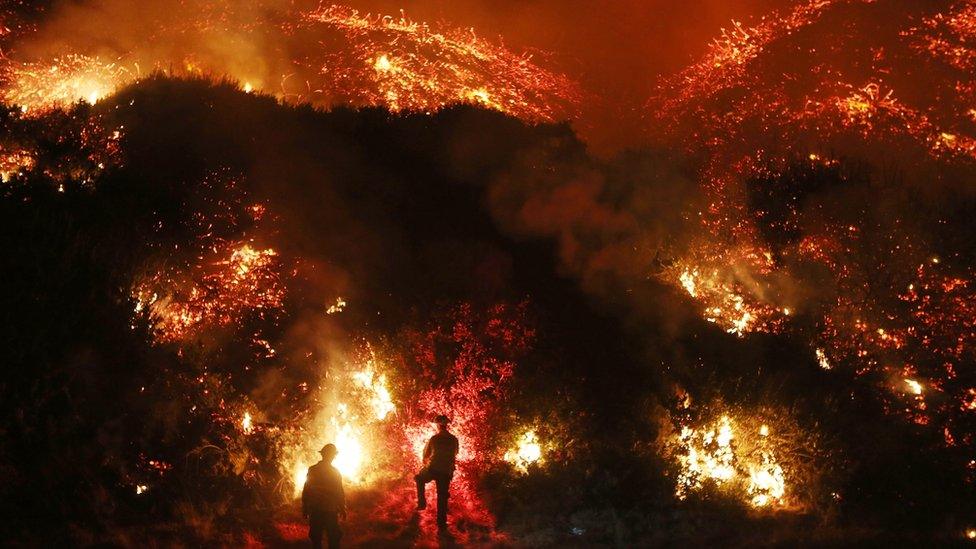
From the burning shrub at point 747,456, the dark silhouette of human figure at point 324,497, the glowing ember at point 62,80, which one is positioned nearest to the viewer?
the dark silhouette of human figure at point 324,497

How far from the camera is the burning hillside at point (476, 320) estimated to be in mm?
9992

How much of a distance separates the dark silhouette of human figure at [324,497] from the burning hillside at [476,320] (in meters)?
0.17

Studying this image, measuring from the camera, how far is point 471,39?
21.0 metres

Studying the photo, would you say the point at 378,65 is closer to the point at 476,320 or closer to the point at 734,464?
the point at 476,320

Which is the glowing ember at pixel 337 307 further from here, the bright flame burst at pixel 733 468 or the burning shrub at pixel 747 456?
the bright flame burst at pixel 733 468

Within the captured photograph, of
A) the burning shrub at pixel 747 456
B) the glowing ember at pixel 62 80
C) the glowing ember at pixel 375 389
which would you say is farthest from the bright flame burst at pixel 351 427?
the glowing ember at pixel 62 80

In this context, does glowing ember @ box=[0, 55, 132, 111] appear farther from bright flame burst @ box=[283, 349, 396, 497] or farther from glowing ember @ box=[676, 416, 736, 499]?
glowing ember @ box=[676, 416, 736, 499]

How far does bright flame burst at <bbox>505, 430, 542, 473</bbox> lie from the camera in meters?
11.5

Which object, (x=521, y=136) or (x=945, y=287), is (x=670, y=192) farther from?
(x=945, y=287)

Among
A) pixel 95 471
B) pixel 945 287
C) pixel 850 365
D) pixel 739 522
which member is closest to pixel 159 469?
pixel 95 471

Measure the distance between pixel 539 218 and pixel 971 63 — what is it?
11.3 meters

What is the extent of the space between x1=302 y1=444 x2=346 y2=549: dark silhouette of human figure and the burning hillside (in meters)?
0.17

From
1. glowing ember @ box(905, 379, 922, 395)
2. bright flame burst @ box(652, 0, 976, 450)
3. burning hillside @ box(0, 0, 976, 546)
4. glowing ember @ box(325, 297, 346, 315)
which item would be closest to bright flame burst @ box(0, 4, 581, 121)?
burning hillside @ box(0, 0, 976, 546)

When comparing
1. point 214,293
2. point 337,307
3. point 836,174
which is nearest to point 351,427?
point 337,307
